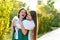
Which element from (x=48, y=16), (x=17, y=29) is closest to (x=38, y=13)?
(x=48, y=16)

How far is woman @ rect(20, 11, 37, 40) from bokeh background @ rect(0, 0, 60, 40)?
103 mm

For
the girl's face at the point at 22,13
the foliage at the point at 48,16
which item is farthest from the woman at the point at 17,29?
the foliage at the point at 48,16

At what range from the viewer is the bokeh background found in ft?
11.1

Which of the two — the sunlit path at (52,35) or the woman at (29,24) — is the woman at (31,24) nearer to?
the woman at (29,24)

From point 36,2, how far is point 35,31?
469mm

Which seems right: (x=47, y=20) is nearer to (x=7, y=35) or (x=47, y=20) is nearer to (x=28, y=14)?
(x=28, y=14)

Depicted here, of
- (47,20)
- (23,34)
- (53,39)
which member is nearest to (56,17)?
(47,20)

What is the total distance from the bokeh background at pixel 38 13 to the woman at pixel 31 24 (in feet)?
0.34

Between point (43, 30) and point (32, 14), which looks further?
point (43, 30)

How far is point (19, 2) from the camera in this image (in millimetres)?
3418

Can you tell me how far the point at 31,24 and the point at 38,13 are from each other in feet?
0.76

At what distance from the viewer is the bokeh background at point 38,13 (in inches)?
133

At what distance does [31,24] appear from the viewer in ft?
10.7

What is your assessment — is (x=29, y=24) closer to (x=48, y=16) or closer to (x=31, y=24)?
(x=31, y=24)
